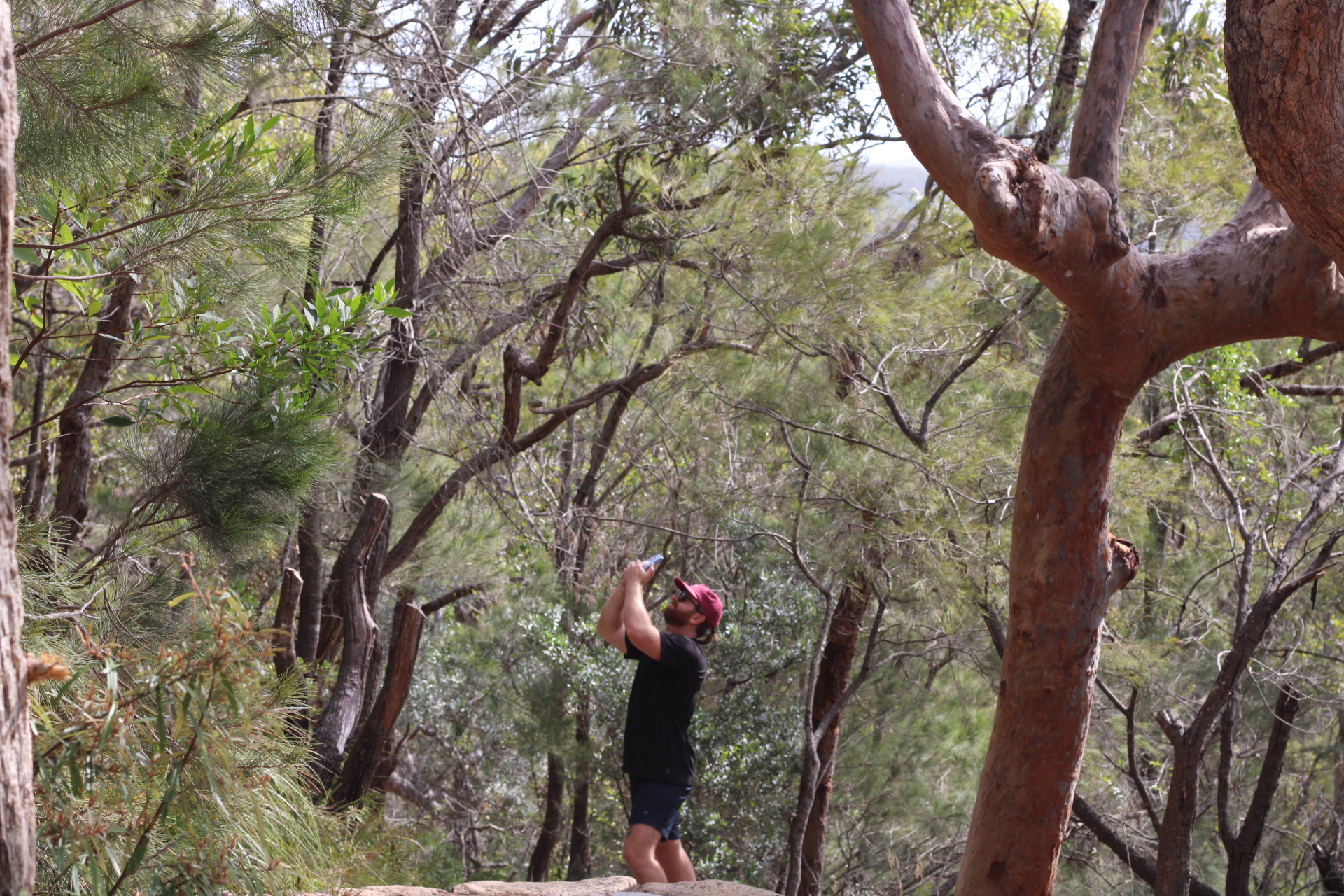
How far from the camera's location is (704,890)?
300cm

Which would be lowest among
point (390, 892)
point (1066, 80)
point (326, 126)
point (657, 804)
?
point (390, 892)

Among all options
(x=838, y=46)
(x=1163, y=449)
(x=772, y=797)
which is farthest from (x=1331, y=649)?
(x=838, y=46)

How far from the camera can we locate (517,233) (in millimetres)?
5516

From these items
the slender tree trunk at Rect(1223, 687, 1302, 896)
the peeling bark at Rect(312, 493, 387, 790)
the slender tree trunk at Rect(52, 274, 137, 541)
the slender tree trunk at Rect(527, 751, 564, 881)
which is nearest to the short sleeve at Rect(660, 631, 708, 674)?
the peeling bark at Rect(312, 493, 387, 790)

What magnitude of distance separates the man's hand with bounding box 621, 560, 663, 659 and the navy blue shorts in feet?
1.45

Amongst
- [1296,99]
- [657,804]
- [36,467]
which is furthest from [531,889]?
[36,467]

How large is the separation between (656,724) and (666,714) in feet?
0.16

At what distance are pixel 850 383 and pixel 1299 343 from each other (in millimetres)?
3903

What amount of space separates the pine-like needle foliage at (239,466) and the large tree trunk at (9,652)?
5.03 feet

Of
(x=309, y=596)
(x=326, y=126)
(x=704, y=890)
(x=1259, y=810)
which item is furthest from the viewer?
(x=309, y=596)

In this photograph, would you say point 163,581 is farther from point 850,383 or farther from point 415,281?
point 850,383

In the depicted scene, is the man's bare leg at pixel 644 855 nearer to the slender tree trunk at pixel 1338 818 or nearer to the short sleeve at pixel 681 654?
the short sleeve at pixel 681 654

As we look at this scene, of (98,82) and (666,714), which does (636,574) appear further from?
(98,82)

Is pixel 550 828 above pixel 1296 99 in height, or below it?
below
